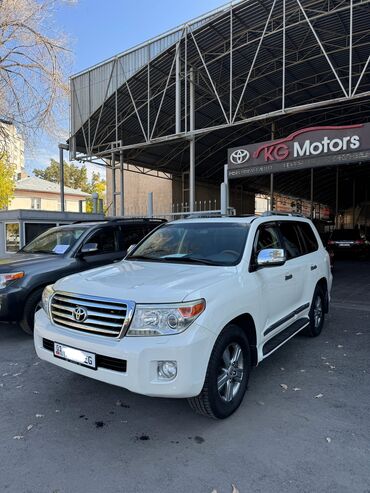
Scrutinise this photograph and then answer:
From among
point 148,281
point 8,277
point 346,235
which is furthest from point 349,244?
point 148,281

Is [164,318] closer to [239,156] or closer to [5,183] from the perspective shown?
[239,156]

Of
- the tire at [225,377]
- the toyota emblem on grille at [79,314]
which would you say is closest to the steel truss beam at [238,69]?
the tire at [225,377]

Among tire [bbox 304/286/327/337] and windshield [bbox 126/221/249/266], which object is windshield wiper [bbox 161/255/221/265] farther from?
tire [bbox 304/286/327/337]

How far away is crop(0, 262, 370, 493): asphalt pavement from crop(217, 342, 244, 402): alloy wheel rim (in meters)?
0.22

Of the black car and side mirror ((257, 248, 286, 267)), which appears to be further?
the black car

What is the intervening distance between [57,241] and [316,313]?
457cm

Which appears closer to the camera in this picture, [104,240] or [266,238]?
[266,238]

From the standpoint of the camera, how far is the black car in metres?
5.29

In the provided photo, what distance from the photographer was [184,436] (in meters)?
2.95

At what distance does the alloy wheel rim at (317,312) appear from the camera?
214 inches

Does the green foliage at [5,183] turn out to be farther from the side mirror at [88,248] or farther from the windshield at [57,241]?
the side mirror at [88,248]

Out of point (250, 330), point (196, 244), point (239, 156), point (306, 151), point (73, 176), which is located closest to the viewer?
point (250, 330)

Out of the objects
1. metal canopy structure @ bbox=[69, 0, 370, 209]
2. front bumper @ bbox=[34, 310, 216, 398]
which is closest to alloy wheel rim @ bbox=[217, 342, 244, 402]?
front bumper @ bbox=[34, 310, 216, 398]

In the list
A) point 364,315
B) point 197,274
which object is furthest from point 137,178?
point 197,274
